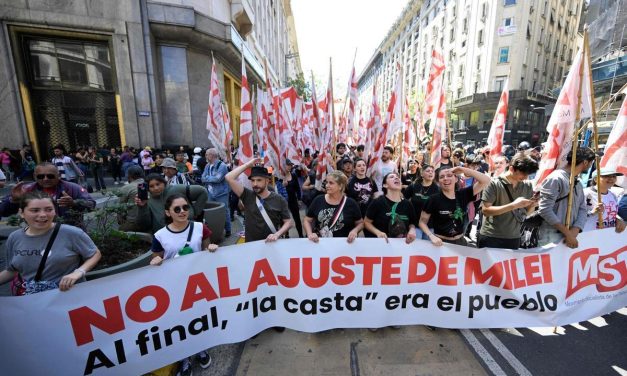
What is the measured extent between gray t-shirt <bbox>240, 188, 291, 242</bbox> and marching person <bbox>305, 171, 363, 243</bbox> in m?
0.33

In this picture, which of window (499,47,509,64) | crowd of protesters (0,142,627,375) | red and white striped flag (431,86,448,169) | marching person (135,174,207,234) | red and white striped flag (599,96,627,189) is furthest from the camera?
window (499,47,509,64)

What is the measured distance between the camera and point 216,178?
5742mm

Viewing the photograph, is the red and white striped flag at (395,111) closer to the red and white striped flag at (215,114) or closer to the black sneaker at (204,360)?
the red and white striped flag at (215,114)

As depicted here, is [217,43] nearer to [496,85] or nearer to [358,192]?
[358,192]

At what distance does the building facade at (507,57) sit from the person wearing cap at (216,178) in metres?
28.1

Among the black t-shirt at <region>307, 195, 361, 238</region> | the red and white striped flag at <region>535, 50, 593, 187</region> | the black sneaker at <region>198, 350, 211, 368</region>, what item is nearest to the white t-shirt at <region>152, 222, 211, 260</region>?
the black sneaker at <region>198, 350, 211, 368</region>

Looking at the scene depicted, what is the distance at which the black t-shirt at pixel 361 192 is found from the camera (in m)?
4.46

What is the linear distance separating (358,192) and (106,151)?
38.8 feet

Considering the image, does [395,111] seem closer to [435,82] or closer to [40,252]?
[435,82]

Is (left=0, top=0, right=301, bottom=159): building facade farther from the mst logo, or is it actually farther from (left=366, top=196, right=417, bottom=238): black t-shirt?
the mst logo

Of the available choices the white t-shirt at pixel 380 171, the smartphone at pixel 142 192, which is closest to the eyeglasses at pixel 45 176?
the smartphone at pixel 142 192

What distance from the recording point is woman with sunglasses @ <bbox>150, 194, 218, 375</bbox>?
257 cm

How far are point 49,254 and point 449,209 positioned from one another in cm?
376

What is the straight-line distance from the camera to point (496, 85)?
31.6 metres
